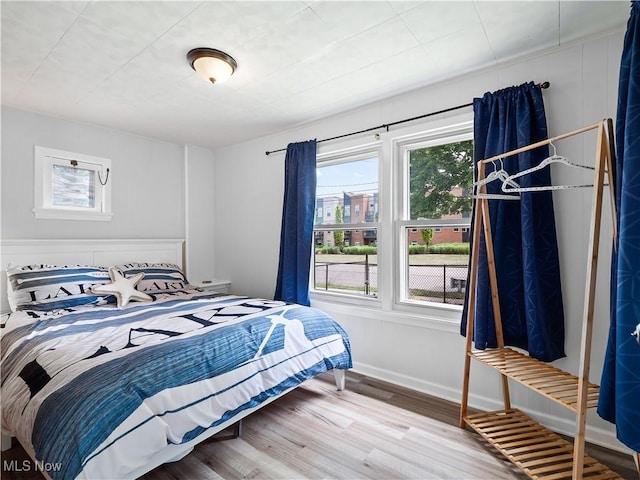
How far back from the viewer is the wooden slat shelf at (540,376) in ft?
4.87

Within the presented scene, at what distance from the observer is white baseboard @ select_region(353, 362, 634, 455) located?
184 centimetres

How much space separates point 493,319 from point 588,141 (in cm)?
118

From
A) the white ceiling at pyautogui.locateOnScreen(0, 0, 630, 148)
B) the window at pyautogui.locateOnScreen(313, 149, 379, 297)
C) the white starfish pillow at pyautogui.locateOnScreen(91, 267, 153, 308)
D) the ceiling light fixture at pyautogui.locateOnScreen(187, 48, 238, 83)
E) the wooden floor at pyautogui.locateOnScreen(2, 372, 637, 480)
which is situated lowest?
the wooden floor at pyautogui.locateOnScreen(2, 372, 637, 480)

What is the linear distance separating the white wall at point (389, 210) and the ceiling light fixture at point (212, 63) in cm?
121

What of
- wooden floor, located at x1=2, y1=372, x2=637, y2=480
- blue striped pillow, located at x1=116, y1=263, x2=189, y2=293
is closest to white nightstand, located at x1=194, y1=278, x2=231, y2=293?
blue striped pillow, located at x1=116, y1=263, x2=189, y2=293

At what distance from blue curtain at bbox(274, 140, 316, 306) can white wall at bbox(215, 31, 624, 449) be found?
18 cm

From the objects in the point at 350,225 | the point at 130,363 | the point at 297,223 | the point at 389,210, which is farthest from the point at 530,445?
the point at 297,223

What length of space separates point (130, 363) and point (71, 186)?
8.06ft

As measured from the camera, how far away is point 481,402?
226 cm

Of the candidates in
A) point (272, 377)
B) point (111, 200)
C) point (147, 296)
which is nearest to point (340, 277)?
point (272, 377)

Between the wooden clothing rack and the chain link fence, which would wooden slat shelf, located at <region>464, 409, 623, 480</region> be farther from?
the chain link fence

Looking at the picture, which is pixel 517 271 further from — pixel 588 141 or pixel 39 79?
pixel 39 79

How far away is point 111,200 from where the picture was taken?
10.9 ft

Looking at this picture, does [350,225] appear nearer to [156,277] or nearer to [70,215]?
[156,277]
